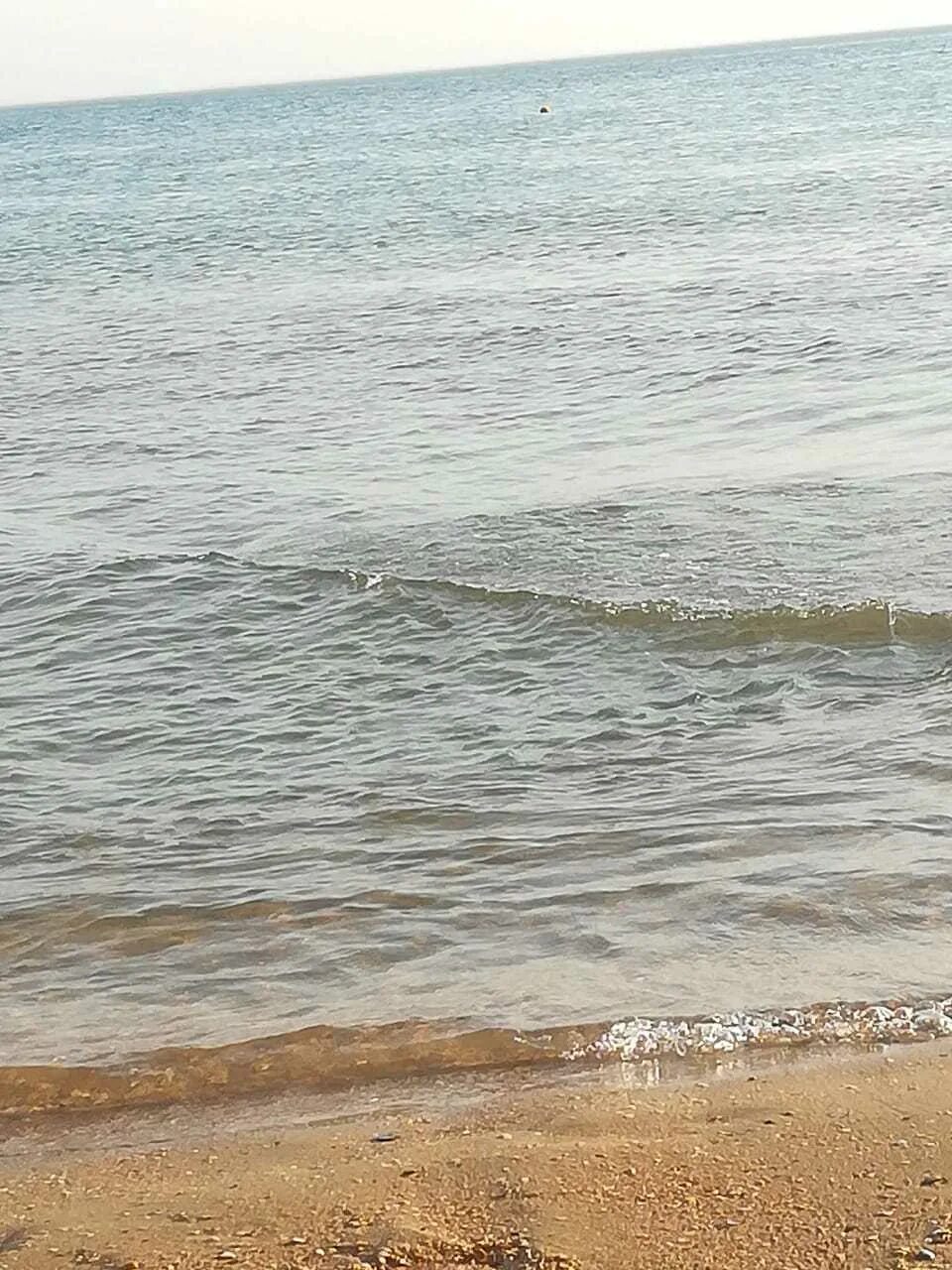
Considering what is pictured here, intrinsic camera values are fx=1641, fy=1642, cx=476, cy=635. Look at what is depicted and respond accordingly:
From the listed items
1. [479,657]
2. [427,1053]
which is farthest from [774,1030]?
[479,657]

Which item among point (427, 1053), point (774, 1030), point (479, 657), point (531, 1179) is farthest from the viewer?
point (479, 657)

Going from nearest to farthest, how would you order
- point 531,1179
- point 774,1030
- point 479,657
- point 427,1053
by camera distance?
point 531,1179 → point 774,1030 → point 427,1053 → point 479,657

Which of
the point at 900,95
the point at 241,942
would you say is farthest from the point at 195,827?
the point at 900,95

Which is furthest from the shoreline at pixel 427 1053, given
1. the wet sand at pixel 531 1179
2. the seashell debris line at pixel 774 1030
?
the wet sand at pixel 531 1179

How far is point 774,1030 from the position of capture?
4.50 m

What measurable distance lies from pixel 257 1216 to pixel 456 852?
230cm

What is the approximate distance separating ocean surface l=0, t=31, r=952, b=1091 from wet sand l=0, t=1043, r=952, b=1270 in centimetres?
47

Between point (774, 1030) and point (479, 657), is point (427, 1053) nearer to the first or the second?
point (774, 1030)

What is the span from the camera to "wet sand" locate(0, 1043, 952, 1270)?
139 inches

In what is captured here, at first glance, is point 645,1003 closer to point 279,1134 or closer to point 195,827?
point 279,1134

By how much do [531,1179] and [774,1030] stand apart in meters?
0.98

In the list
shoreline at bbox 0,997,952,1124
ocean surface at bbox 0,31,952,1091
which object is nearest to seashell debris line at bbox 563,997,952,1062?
shoreline at bbox 0,997,952,1124

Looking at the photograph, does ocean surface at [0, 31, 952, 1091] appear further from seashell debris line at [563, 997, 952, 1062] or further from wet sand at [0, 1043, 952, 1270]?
wet sand at [0, 1043, 952, 1270]

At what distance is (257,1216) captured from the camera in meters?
3.77
